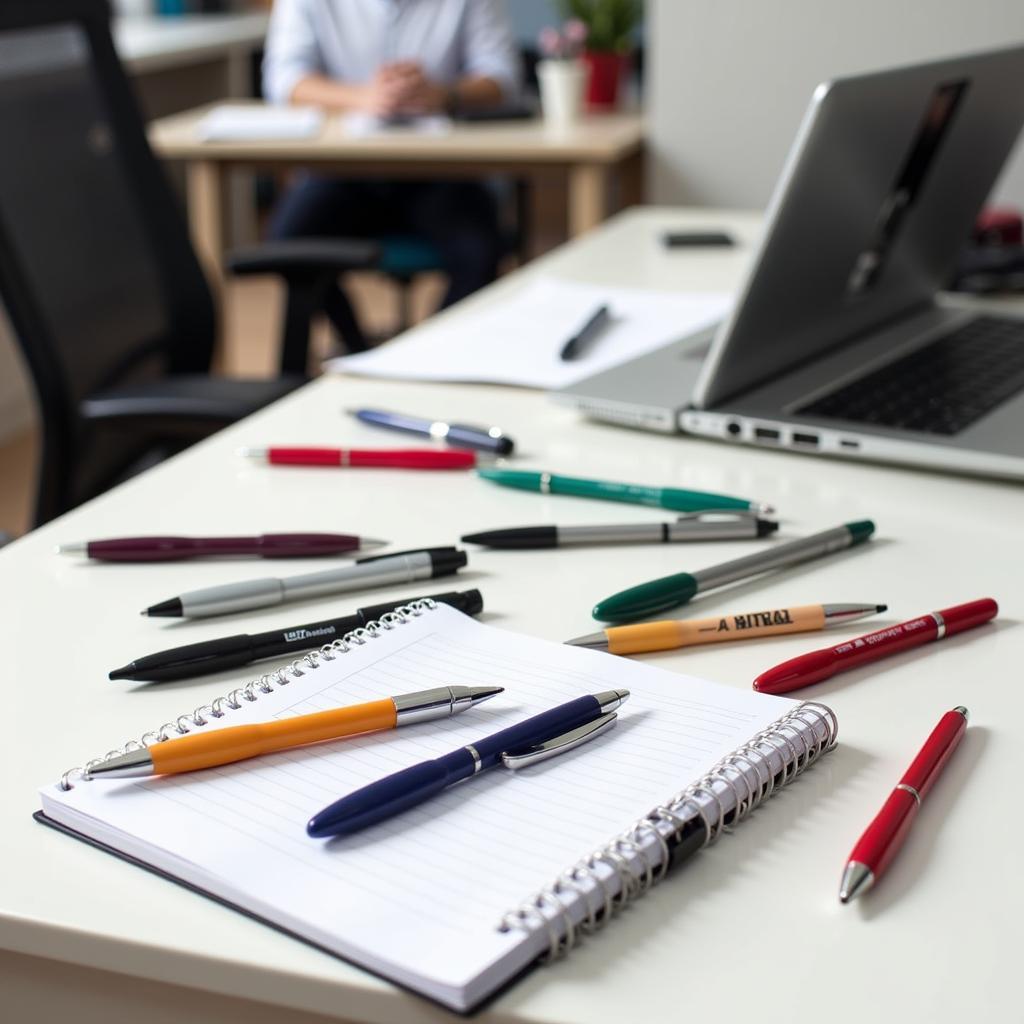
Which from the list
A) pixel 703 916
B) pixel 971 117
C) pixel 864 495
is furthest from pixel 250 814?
pixel 971 117

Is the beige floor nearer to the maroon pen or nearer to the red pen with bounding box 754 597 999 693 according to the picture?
the maroon pen

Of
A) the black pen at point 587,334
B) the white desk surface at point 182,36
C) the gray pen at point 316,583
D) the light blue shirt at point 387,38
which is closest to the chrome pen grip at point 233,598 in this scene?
the gray pen at point 316,583

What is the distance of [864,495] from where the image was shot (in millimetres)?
867

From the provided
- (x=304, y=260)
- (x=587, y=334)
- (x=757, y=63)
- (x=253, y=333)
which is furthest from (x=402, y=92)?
(x=587, y=334)

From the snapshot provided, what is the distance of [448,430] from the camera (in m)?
0.97

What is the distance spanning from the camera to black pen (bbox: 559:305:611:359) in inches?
45.4

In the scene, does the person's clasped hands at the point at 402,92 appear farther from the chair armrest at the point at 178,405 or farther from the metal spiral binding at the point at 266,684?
the metal spiral binding at the point at 266,684

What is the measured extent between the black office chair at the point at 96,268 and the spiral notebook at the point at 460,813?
0.76 metres

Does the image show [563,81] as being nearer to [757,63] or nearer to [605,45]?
[605,45]

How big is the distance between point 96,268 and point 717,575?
1046 millimetres

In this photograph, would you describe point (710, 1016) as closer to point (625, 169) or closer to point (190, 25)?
point (625, 169)

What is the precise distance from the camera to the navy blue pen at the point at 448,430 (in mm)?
940

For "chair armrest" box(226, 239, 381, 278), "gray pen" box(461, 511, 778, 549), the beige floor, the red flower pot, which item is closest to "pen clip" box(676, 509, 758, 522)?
"gray pen" box(461, 511, 778, 549)

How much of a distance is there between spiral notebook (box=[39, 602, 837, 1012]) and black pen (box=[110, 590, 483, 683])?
31 mm
